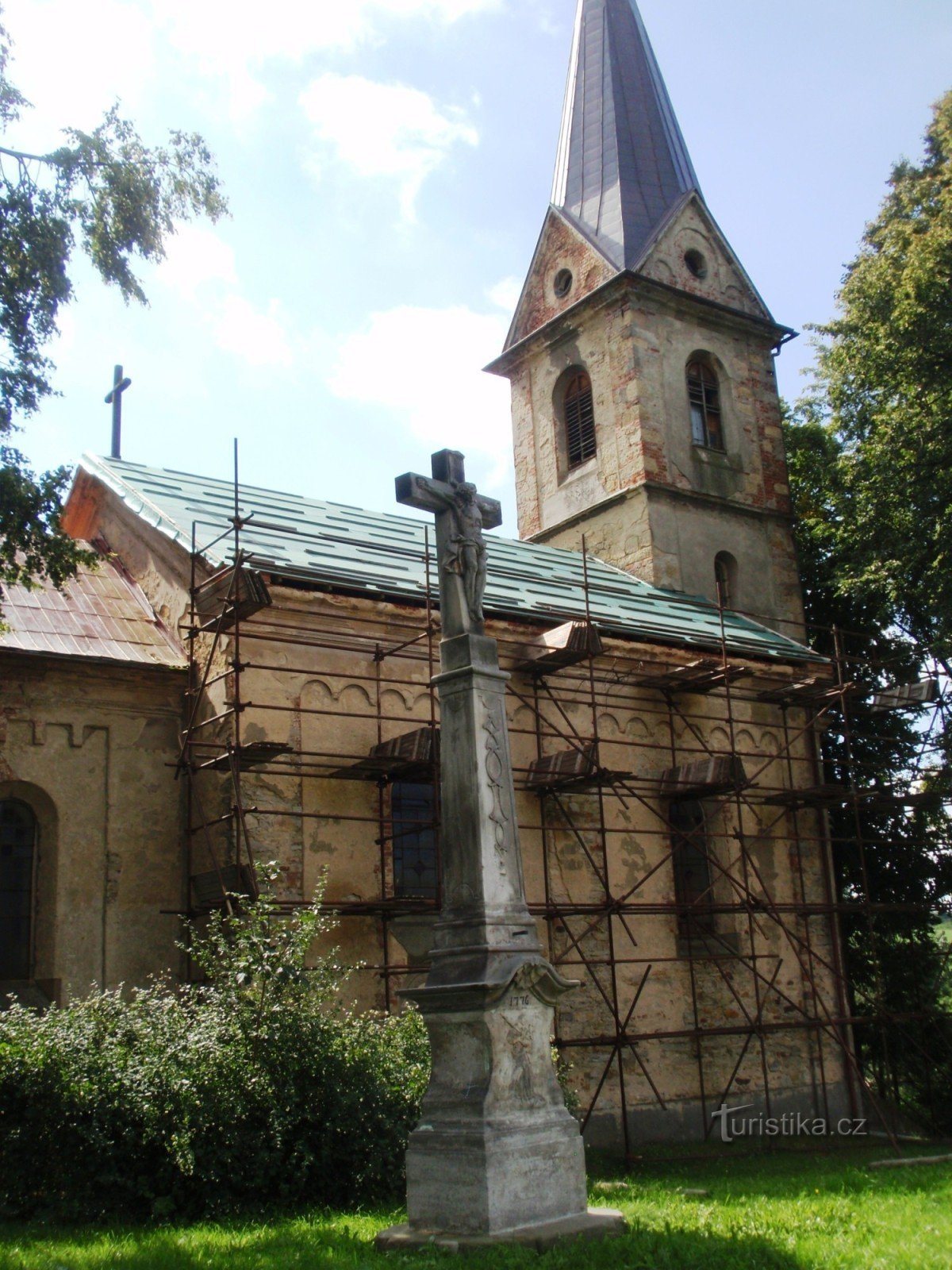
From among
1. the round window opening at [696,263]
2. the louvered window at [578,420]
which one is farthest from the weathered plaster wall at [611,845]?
the round window opening at [696,263]

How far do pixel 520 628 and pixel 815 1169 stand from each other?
23.5ft

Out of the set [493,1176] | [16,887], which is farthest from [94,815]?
[493,1176]

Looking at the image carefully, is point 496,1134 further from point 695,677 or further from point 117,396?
point 117,396

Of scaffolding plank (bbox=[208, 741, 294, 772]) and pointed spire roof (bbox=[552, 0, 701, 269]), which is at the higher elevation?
pointed spire roof (bbox=[552, 0, 701, 269])

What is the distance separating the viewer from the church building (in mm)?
13422

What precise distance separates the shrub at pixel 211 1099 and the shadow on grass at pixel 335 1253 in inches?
39.3

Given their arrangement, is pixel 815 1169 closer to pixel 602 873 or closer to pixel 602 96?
pixel 602 873

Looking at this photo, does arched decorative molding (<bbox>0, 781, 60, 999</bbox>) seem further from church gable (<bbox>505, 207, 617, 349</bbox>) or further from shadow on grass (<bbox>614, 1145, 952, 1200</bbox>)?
church gable (<bbox>505, 207, 617, 349</bbox>)

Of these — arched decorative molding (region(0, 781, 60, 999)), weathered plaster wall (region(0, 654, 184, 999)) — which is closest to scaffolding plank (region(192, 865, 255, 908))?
weathered plaster wall (region(0, 654, 184, 999))

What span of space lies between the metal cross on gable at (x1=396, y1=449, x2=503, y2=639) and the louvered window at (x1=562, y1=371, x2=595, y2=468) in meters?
14.2

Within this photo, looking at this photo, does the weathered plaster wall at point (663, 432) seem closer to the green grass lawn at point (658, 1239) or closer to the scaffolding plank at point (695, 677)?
the scaffolding plank at point (695, 677)

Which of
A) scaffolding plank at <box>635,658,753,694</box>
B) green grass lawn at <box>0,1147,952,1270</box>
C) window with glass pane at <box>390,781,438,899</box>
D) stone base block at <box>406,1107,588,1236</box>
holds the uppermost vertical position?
scaffolding plank at <box>635,658,753,694</box>

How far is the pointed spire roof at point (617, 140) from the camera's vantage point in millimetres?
24703

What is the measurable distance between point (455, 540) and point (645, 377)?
14.3 meters
